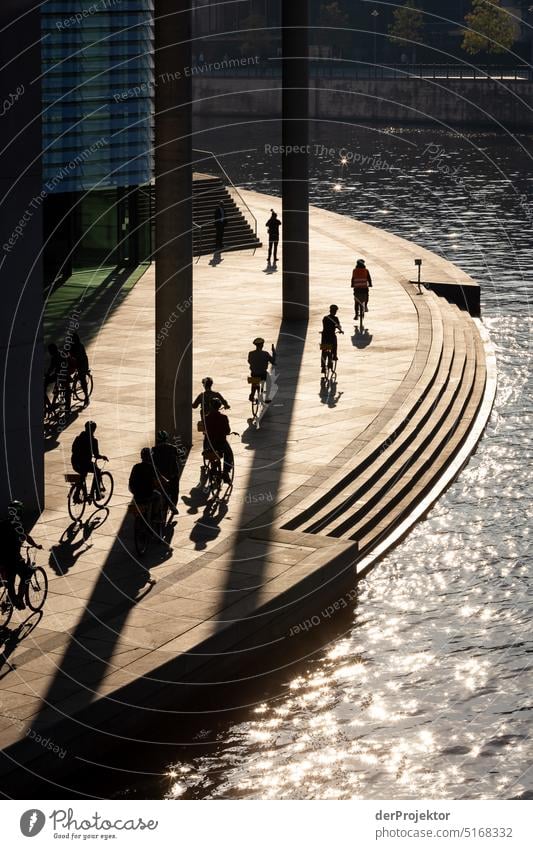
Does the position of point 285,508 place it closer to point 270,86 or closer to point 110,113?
point 110,113

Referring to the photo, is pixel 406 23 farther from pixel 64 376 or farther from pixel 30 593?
pixel 30 593

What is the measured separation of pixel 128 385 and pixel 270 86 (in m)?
127

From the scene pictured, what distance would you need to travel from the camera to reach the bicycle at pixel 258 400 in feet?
106

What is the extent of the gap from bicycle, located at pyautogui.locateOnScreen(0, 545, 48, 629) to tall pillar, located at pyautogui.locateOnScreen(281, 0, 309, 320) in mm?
22506

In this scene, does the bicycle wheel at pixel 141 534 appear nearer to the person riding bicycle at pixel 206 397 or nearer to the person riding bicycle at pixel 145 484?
the person riding bicycle at pixel 145 484

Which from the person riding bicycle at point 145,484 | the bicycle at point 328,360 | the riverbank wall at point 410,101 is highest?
the riverbank wall at point 410,101

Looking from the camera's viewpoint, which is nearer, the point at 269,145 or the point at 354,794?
the point at 354,794

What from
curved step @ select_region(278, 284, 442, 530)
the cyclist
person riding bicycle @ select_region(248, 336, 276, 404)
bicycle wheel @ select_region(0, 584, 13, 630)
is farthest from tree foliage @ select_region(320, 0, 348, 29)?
bicycle wheel @ select_region(0, 584, 13, 630)

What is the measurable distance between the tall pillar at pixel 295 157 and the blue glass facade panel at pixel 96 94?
5970 mm

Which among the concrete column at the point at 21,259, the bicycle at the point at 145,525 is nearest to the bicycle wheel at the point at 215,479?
the bicycle at the point at 145,525

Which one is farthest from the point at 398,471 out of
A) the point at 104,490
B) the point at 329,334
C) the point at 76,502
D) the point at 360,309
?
the point at 360,309

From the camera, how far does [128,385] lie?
35594 millimetres

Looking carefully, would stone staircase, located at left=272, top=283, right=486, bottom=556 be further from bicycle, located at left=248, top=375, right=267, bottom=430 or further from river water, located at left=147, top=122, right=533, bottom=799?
bicycle, located at left=248, top=375, right=267, bottom=430

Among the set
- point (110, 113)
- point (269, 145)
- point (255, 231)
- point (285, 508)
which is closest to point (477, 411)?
point (285, 508)
